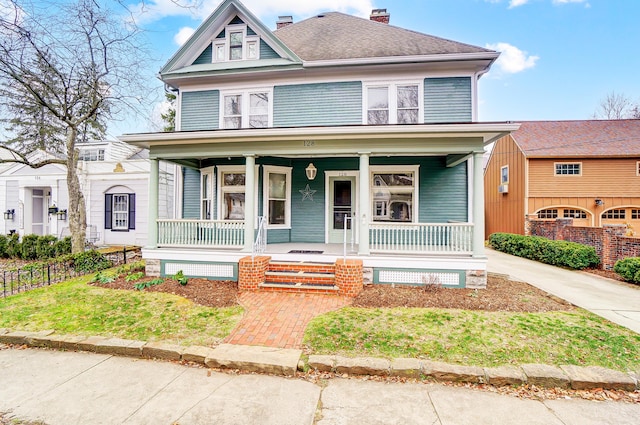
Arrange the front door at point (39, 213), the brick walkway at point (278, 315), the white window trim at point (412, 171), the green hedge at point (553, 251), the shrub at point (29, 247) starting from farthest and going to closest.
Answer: the front door at point (39, 213) → the shrub at point (29, 247) → the green hedge at point (553, 251) → the white window trim at point (412, 171) → the brick walkway at point (278, 315)

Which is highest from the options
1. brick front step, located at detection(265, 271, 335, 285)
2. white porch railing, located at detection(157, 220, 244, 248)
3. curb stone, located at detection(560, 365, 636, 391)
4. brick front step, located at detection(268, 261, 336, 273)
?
white porch railing, located at detection(157, 220, 244, 248)

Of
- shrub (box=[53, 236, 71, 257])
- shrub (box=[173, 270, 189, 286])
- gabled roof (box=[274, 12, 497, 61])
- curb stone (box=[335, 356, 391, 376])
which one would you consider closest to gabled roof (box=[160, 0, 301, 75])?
gabled roof (box=[274, 12, 497, 61])

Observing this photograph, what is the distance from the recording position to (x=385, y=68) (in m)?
8.56

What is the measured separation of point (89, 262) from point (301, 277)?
6.60 m

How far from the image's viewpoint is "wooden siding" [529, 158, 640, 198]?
1532 cm

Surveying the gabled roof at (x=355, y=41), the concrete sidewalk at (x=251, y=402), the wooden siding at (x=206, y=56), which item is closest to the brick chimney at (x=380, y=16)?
the gabled roof at (x=355, y=41)

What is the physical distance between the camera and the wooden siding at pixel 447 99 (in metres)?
8.44

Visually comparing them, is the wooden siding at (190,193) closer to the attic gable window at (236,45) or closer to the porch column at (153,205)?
the porch column at (153,205)

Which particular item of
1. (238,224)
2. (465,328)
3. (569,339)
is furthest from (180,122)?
(569,339)

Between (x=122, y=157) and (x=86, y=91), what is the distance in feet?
15.8

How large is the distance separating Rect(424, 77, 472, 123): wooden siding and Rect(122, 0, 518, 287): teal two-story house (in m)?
0.03

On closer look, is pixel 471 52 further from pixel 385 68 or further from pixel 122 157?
pixel 122 157

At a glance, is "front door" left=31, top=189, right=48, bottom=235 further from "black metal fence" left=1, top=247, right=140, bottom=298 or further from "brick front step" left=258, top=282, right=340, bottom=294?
"brick front step" left=258, top=282, right=340, bottom=294

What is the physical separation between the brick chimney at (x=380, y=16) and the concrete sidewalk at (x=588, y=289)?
1016cm
